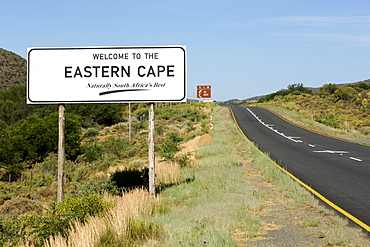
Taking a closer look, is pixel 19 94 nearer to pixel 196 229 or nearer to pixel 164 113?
pixel 164 113

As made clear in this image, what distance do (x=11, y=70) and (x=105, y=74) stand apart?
11647 cm

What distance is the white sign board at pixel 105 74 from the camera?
10.4 m

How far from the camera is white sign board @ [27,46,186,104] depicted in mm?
10422

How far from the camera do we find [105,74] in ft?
34.4

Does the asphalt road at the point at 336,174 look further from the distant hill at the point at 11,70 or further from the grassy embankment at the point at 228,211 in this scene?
the distant hill at the point at 11,70

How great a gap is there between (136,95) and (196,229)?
16.7 ft

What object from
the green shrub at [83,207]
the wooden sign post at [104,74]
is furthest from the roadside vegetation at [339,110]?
the green shrub at [83,207]

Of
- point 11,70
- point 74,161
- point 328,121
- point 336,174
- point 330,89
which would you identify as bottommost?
point 74,161

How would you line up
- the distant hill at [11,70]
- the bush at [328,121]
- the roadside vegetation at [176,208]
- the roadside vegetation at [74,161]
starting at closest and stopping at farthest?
the roadside vegetation at [176,208] < the roadside vegetation at [74,161] < the bush at [328,121] < the distant hill at [11,70]

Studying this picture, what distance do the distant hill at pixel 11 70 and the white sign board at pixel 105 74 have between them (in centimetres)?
10024

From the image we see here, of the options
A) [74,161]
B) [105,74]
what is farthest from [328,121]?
[105,74]

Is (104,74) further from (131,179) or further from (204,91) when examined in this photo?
(204,91)

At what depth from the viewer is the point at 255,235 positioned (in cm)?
603

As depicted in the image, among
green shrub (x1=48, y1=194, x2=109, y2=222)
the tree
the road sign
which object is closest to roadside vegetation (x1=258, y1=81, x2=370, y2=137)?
the tree
